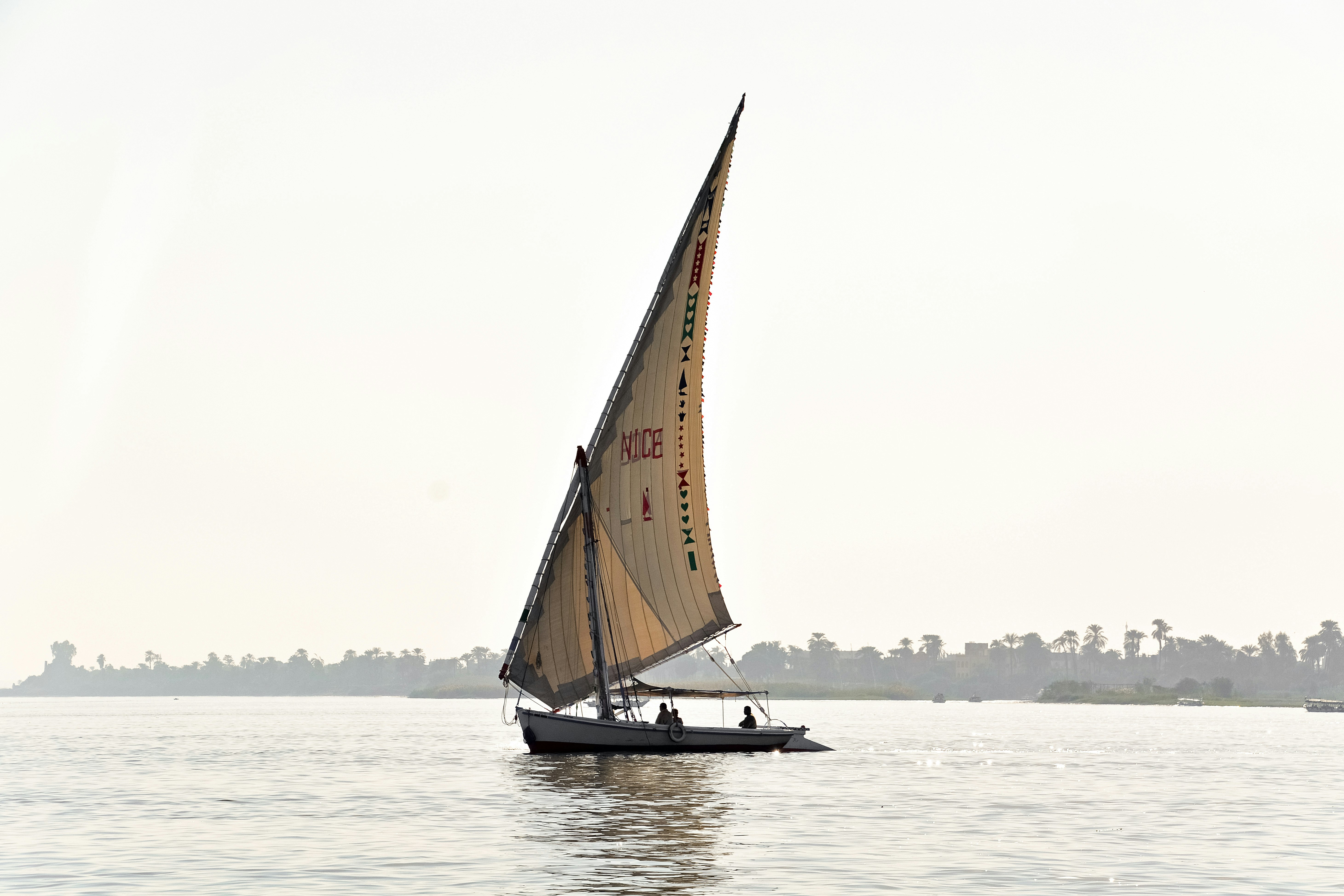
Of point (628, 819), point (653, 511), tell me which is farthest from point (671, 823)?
point (653, 511)

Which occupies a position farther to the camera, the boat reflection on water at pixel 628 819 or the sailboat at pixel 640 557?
the sailboat at pixel 640 557

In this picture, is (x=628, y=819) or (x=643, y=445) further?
(x=643, y=445)

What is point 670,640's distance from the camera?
5991cm

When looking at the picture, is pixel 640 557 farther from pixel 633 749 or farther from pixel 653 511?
pixel 633 749

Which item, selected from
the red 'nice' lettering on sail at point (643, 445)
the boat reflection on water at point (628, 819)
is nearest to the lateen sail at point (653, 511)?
the red 'nice' lettering on sail at point (643, 445)

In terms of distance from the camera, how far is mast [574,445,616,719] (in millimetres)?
59062

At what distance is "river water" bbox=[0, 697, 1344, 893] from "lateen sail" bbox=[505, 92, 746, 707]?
17.5 feet

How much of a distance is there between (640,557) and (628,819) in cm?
2182

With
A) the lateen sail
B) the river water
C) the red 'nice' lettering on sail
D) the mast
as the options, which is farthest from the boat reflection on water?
the red 'nice' lettering on sail

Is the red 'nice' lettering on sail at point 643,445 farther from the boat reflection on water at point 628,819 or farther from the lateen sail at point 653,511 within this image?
the boat reflection on water at point 628,819

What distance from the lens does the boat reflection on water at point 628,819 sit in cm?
2783

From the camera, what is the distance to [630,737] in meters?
59.1

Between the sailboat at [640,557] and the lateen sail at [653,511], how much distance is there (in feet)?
0.16

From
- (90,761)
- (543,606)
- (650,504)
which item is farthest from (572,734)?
(90,761)
